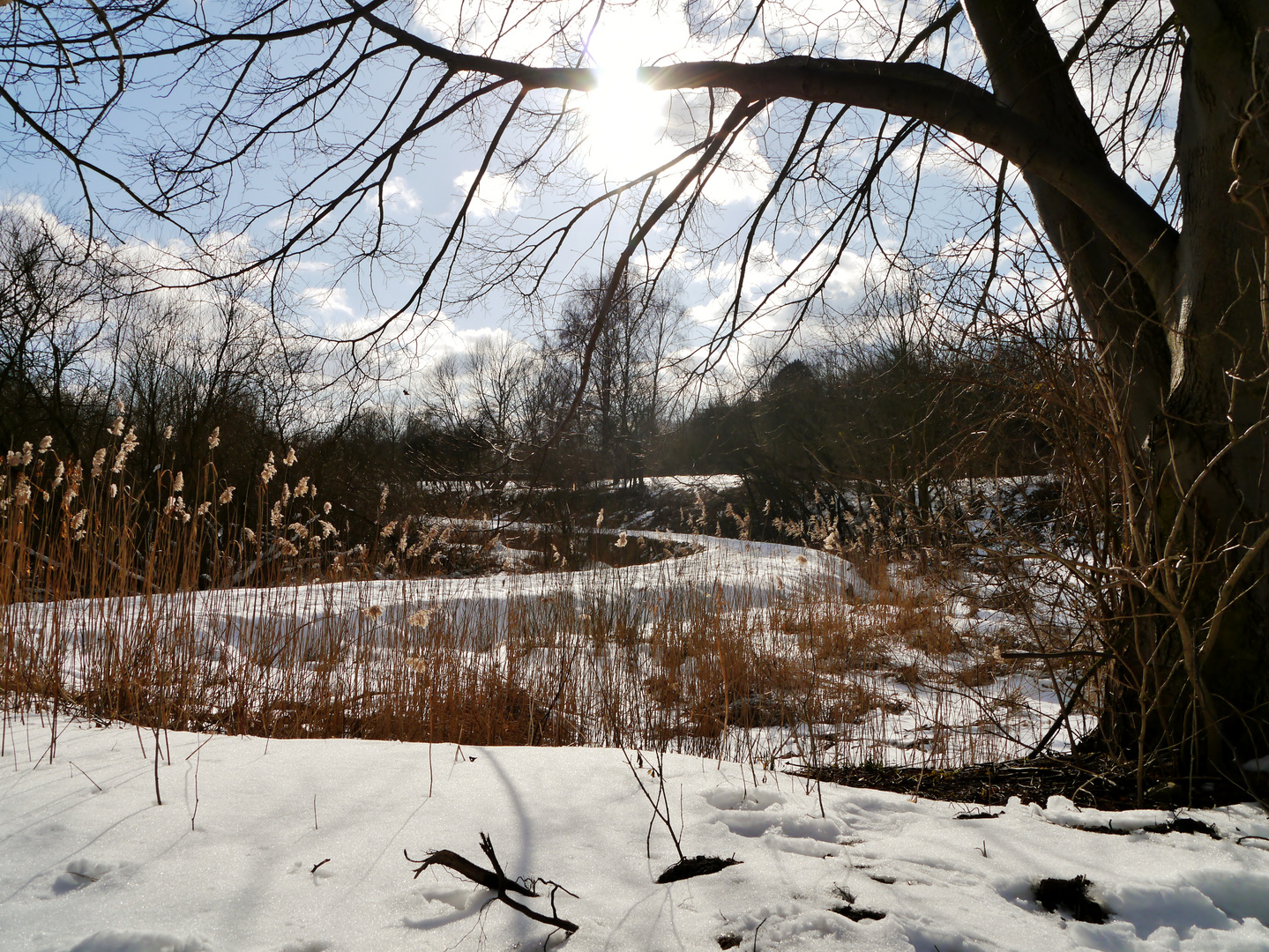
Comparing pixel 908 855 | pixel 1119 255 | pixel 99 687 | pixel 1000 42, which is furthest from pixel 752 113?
pixel 99 687

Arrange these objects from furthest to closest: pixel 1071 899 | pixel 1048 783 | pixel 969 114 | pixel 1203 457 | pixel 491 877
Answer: pixel 969 114
pixel 1048 783
pixel 1203 457
pixel 1071 899
pixel 491 877

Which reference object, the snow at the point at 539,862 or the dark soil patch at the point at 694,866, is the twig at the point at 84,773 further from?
the dark soil patch at the point at 694,866

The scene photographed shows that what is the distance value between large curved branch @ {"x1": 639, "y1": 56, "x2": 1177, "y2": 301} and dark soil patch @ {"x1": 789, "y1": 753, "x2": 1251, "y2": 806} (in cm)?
155

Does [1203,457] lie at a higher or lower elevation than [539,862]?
higher

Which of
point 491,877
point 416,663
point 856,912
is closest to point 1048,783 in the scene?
point 856,912

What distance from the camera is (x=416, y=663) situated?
92.2 inches

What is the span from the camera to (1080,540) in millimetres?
2424

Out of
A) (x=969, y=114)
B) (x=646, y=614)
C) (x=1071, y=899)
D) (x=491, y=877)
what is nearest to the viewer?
(x=491, y=877)

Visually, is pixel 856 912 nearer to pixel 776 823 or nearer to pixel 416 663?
pixel 776 823

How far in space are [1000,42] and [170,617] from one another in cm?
431

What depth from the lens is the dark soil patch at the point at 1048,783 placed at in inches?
77.7

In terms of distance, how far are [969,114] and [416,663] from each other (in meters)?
2.80

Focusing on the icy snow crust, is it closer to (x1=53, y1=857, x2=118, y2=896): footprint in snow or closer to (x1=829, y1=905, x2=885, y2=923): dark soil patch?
(x1=829, y1=905, x2=885, y2=923): dark soil patch

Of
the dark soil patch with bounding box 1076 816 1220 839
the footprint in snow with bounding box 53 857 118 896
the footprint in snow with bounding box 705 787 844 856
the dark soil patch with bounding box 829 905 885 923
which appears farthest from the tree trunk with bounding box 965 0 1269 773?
the footprint in snow with bounding box 53 857 118 896
